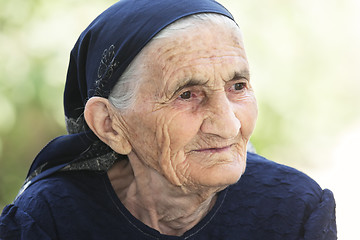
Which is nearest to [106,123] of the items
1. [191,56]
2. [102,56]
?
[102,56]

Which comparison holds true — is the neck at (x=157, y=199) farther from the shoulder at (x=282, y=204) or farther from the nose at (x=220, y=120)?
the nose at (x=220, y=120)

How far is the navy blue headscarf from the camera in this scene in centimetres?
261

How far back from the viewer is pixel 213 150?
267 centimetres

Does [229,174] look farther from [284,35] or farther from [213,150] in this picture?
[284,35]

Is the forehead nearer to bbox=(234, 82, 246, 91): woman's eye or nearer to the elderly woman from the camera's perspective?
the elderly woman

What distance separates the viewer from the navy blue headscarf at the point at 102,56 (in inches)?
103

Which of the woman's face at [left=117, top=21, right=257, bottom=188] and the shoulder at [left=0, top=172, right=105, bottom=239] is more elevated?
the woman's face at [left=117, top=21, right=257, bottom=188]

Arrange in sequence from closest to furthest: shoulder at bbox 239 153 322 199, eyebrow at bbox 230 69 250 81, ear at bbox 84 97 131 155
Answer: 1. eyebrow at bbox 230 69 250 81
2. ear at bbox 84 97 131 155
3. shoulder at bbox 239 153 322 199

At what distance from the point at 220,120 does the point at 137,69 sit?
0.43 meters

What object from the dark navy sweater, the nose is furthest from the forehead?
the dark navy sweater

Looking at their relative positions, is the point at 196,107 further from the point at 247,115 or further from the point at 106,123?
the point at 106,123

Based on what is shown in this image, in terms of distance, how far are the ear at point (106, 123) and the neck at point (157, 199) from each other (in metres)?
0.16

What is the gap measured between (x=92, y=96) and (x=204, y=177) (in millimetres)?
674

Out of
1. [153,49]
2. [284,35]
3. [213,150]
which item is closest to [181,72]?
[153,49]
